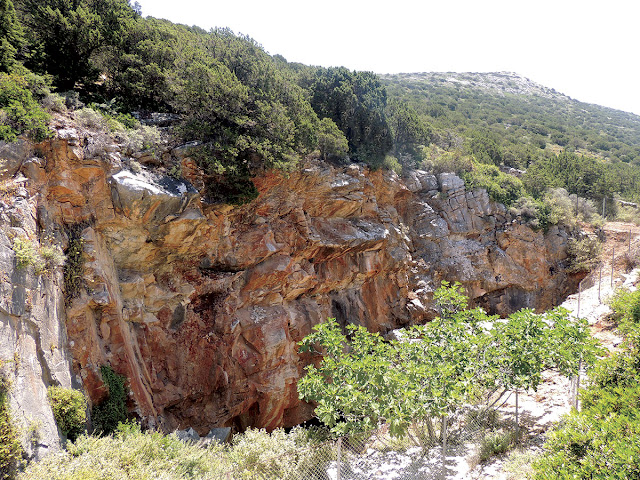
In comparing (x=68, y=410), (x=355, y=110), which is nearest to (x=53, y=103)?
(x=68, y=410)

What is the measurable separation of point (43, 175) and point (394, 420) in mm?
11756

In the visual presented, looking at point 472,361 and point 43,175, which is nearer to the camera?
point 472,361

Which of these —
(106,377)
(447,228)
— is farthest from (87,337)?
(447,228)

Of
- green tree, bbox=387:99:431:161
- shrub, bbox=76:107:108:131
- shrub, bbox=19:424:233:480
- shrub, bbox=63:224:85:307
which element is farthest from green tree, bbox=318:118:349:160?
shrub, bbox=19:424:233:480

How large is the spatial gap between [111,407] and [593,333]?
17575 mm

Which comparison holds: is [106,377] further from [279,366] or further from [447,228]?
[447,228]

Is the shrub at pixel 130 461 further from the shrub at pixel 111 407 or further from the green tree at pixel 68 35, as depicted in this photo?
the green tree at pixel 68 35

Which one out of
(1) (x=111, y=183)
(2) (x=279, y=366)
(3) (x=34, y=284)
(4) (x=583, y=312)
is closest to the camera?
(3) (x=34, y=284)

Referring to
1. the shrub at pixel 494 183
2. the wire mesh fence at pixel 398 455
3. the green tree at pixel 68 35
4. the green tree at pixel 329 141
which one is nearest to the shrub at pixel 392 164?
the green tree at pixel 329 141

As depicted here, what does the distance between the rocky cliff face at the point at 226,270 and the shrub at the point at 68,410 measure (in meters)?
0.45

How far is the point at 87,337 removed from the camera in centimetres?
1082

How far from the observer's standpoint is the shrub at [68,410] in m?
8.41

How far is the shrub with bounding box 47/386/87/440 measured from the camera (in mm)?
8414

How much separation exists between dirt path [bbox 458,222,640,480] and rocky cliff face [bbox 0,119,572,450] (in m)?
3.29
